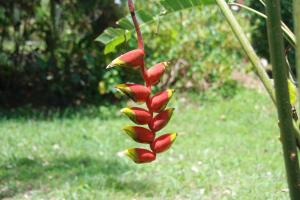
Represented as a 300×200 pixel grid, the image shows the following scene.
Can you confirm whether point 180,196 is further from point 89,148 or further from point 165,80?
point 165,80

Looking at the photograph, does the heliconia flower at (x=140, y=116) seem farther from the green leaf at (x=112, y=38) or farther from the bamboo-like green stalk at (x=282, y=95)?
the green leaf at (x=112, y=38)

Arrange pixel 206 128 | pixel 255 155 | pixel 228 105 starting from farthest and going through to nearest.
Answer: pixel 228 105
pixel 206 128
pixel 255 155

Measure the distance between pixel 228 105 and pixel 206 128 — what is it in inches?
44.1

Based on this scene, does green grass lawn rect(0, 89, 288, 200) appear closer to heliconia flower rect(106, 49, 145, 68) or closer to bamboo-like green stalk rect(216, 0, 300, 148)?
bamboo-like green stalk rect(216, 0, 300, 148)

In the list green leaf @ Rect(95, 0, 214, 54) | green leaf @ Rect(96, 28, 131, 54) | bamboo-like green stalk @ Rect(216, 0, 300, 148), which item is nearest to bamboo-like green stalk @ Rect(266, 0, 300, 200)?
bamboo-like green stalk @ Rect(216, 0, 300, 148)

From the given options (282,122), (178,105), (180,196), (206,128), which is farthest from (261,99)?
(282,122)

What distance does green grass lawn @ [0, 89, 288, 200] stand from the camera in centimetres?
398

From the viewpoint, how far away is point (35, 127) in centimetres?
616

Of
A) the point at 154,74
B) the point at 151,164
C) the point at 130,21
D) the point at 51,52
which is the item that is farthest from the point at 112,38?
the point at 51,52

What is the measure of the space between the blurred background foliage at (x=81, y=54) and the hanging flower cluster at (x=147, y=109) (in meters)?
6.10

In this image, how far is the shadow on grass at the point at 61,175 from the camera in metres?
4.11

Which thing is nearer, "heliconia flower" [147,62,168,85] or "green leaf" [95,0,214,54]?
"heliconia flower" [147,62,168,85]

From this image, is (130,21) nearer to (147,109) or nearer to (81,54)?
(147,109)

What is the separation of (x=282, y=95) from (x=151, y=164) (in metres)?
3.37
